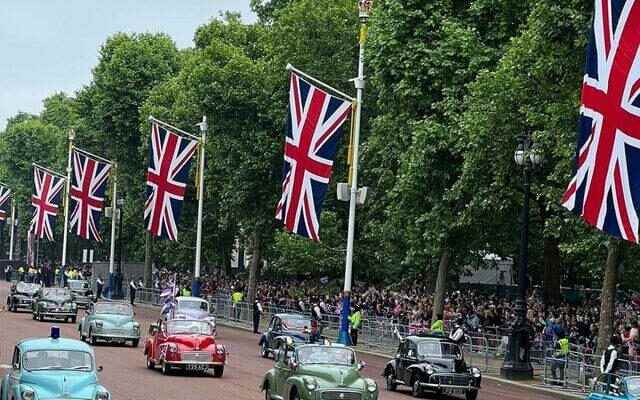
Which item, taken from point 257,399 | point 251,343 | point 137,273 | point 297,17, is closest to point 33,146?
point 137,273

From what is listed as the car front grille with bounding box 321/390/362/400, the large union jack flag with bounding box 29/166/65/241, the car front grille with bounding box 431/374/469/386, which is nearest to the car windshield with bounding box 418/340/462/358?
the car front grille with bounding box 431/374/469/386

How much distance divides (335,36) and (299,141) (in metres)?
24.9

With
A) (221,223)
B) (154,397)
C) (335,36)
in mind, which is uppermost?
(335,36)

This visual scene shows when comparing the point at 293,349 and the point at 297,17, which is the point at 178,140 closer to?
the point at 297,17

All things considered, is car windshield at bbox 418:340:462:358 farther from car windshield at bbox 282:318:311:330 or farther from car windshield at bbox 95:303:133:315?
car windshield at bbox 95:303:133:315

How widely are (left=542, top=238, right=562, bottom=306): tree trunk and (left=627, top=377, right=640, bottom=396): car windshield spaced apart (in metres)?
26.2

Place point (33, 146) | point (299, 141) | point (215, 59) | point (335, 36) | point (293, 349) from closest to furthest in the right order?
point (293, 349)
point (299, 141)
point (335, 36)
point (215, 59)
point (33, 146)

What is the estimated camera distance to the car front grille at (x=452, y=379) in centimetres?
3269

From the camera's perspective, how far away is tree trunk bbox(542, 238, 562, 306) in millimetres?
52406

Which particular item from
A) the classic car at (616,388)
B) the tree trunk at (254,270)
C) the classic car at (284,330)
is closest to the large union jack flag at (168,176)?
the classic car at (284,330)

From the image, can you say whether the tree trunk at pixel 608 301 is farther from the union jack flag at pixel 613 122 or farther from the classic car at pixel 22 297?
the classic car at pixel 22 297

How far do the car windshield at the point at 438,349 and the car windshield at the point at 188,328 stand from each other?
5.82m

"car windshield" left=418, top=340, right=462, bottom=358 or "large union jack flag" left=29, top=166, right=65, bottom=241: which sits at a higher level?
"large union jack flag" left=29, top=166, right=65, bottom=241

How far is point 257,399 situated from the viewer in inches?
1122
